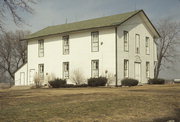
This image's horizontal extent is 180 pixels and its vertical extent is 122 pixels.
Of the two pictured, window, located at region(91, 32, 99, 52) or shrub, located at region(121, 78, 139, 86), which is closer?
shrub, located at region(121, 78, 139, 86)

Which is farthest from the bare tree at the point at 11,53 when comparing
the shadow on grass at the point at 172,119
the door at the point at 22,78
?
the shadow on grass at the point at 172,119

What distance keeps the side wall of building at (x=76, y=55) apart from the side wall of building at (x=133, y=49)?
0.91m

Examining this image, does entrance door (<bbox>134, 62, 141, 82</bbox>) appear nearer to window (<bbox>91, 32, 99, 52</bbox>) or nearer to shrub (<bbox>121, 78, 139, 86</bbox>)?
Answer: shrub (<bbox>121, 78, 139, 86</bbox>)

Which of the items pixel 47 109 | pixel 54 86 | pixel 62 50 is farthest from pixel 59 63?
pixel 47 109

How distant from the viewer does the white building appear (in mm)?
31062

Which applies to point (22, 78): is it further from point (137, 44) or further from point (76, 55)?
point (137, 44)

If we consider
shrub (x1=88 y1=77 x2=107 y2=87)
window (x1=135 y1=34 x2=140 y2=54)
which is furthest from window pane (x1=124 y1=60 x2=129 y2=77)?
shrub (x1=88 y1=77 x2=107 y2=87)

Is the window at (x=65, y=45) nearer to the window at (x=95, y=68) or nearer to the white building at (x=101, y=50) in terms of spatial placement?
the white building at (x=101, y=50)

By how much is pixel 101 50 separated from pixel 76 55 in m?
3.79

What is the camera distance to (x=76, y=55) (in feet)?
112

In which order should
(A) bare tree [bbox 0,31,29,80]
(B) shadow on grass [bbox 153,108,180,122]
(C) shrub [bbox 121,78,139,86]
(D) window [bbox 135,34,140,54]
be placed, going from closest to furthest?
(B) shadow on grass [bbox 153,108,180,122], (C) shrub [bbox 121,78,139,86], (D) window [bbox 135,34,140,54], (A) bare tree [bbox 0,31,29,80]

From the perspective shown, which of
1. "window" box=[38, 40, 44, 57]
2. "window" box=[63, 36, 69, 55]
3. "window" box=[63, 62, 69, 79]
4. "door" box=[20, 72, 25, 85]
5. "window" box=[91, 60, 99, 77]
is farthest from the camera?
"door" box=[20, 72, 25, 85]

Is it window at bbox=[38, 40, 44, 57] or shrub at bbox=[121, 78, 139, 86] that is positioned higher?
window at bbox=[38, 40, 44, 57]

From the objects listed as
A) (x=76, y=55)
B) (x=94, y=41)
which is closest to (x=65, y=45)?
(x=76, y=55)
